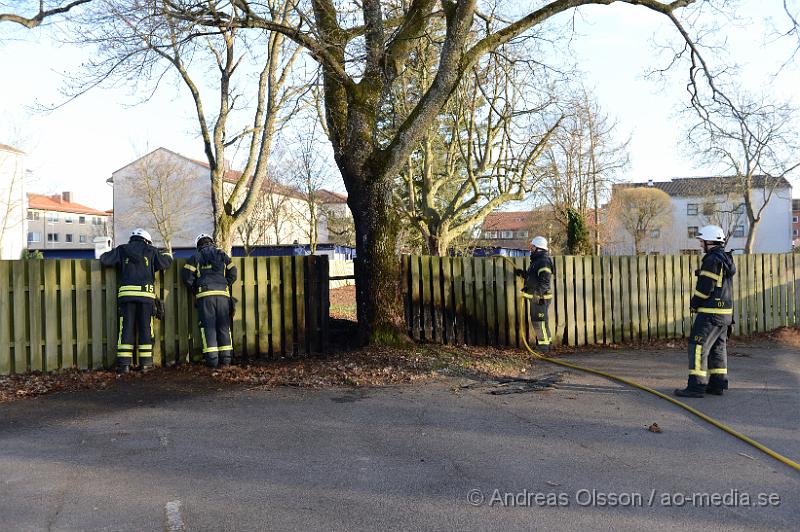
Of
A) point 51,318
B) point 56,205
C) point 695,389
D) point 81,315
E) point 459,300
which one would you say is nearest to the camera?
point 695,389

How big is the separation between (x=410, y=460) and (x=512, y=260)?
6456 millimetres

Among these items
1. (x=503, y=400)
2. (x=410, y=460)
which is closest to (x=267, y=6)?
(x=503, y=400)

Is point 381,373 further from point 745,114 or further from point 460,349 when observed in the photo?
point 745,114

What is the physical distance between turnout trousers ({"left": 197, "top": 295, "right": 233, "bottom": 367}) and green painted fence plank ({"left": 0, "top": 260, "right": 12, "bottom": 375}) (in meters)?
2.38

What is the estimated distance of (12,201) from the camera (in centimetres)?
3291

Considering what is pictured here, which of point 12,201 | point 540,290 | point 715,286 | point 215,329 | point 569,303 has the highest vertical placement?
point 12,201

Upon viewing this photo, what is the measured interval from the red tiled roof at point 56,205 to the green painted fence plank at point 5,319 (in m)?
72.5

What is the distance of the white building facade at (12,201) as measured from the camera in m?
32.1

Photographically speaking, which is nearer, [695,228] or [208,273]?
[208,273]

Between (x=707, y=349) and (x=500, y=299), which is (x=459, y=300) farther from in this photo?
(x=707, y=349)

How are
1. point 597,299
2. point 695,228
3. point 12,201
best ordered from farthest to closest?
point 695,228 < point 12,201 < point 597,299

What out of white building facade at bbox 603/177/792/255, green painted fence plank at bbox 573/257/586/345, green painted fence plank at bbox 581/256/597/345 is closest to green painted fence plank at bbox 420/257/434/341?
green painted fence plank at bbox 573/257/586/345

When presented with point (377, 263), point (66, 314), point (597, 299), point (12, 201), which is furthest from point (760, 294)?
point (12, 201)

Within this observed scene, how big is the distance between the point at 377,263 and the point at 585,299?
4084mm
